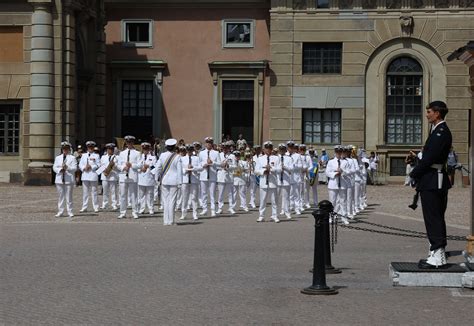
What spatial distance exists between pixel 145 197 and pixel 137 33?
2047cm

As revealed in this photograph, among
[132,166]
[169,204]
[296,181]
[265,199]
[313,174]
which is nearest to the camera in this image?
[169,204]

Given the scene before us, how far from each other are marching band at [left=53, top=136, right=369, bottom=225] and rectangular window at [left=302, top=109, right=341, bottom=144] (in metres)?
13.2

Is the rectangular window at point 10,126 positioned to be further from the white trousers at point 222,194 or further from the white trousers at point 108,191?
the white trousers at point 222,194

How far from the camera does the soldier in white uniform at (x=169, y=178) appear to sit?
21500 millimetres

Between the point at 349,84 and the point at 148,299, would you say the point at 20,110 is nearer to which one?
the point at 349,84

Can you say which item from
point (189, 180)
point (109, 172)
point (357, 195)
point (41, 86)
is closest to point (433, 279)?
point (189, 180)

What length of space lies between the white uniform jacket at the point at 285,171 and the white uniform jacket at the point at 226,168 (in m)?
2.66

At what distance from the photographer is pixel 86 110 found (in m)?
40.5

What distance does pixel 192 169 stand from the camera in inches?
958

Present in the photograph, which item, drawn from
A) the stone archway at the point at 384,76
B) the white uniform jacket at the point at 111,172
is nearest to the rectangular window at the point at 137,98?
the stone archway at the point at 384,76

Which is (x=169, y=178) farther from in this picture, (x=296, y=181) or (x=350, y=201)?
(x=350, y=201)

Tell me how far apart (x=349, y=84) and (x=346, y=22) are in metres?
2.65

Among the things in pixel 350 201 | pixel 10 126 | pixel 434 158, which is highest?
pixel 10 126

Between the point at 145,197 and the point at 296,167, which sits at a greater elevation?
the point at 296,167
